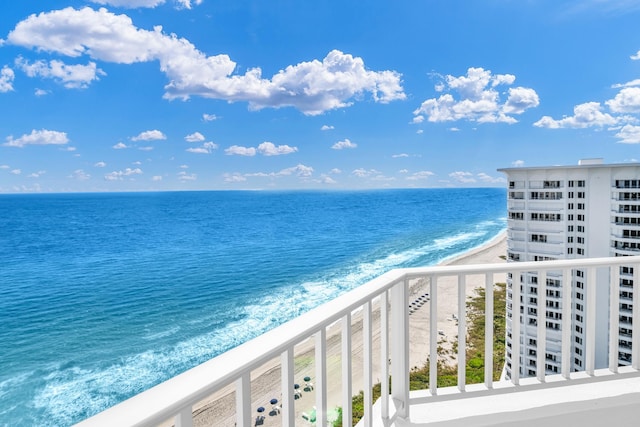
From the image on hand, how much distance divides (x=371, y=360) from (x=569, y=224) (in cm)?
822

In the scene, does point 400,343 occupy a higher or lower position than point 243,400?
lower

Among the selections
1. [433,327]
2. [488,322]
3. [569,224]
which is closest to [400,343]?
[433,327]

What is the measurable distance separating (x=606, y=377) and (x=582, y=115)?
109 feet

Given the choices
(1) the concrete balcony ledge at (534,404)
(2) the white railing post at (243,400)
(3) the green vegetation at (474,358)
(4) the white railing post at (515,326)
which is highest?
(2) the white railing post at (243,400)

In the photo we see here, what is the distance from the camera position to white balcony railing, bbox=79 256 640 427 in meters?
0.59

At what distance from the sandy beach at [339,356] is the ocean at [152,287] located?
193cm

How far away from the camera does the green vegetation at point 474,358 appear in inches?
310

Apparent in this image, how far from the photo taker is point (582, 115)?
1126 inches

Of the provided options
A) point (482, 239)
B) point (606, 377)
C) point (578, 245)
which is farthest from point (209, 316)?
point (482, 239)

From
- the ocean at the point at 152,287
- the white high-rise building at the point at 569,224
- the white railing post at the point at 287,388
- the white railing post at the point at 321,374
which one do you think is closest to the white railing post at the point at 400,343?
the white railing post at the point at 321,374

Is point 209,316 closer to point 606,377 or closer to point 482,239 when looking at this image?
point 606,377

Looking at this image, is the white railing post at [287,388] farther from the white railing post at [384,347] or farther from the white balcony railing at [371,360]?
the white railing post at [384,347]

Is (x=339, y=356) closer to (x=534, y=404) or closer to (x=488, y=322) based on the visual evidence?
(x=534, y=404)

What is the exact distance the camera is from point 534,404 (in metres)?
1.83
